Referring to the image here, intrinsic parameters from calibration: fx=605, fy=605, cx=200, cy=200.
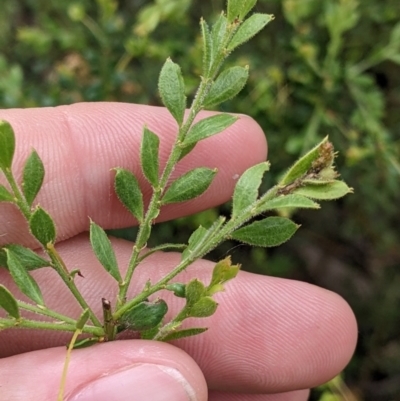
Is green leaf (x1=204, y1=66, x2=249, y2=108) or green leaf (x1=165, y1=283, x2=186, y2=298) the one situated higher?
green leaf (x1=204, y1=66, x2=249, y2=108)

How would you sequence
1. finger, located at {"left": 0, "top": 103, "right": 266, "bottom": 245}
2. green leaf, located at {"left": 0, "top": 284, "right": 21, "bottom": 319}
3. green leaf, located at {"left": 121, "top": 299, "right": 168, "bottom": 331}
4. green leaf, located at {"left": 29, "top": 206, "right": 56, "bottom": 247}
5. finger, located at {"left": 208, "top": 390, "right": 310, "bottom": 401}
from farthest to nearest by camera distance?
finger, located at {"left": 208, "top": 390, "right": 310, "bottom": 401} < finger, located at {"left": 0, "top": 103, "right": 266, "bottom": 245} < green leaf, located at {"left": 121, "top": 299, "right": 168, "bottom": 331} < green leaf, located at {"left": 29, "top": 206, "right": 56, "bottom": 247} < green leaf, located at {"left": 0, "top": 284, "right": 21, "bottom": 319}

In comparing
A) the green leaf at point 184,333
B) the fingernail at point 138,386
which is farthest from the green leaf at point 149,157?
the fingernail at point 138,386

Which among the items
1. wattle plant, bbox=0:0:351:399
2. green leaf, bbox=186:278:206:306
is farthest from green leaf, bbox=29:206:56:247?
green leaf, bbox=186:278:206:306

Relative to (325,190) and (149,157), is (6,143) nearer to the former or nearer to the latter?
(149,157)

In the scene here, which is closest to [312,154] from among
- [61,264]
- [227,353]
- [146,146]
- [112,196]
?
[146,146]

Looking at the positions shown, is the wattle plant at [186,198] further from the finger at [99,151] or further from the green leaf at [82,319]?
the finger at [99,151]

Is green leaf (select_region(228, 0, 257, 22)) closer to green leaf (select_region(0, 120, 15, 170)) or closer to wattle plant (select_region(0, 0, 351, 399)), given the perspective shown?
wattle plant (select_region(0, 0, 351, 399))

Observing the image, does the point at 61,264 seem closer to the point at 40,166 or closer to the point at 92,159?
the point at 40,166
